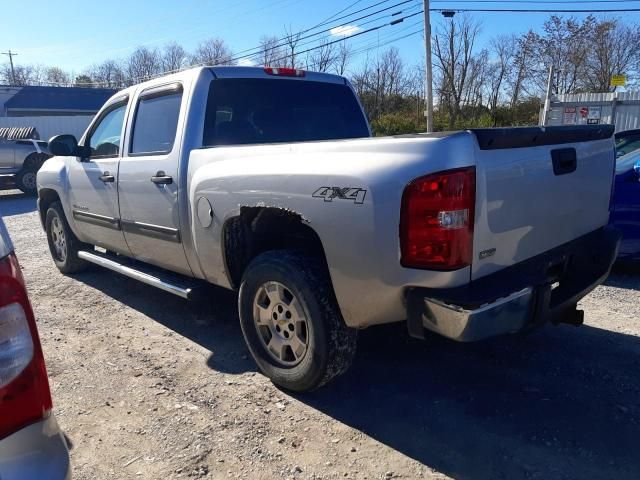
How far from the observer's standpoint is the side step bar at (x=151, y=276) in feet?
13.1

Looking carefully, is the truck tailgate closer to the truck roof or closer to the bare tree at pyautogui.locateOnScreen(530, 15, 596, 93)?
the truck roof

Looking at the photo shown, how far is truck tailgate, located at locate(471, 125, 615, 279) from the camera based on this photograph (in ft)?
8.27

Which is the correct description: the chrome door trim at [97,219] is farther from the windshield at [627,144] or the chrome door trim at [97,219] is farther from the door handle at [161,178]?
the windshield at [627,144]

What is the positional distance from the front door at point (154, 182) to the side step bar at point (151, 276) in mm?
97

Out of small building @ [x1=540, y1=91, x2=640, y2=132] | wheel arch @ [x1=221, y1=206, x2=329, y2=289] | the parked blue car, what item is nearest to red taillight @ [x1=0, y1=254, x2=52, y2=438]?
wheel arch @ [x1=221, y1=206, x2=329, y2=289]

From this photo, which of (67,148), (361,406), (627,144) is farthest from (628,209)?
(67,148)

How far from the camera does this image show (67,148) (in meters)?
5.08

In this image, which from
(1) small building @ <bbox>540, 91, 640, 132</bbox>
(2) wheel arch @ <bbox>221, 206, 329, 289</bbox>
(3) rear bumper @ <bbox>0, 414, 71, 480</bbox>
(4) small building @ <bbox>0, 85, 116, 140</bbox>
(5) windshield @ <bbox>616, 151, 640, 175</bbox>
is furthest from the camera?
(4) small building @ <bbox>0, 85, 116, 140</bbox>

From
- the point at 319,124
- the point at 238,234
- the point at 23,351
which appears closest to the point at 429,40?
the point at 319,124

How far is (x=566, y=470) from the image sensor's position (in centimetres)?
256

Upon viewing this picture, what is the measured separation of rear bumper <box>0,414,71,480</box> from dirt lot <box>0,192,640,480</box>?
121 cm

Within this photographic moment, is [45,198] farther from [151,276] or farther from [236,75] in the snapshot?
[236,75]

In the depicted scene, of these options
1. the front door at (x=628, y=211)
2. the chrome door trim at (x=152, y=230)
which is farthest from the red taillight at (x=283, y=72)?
the front door at (x=628, y=211)

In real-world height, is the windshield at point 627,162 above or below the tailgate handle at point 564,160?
below
